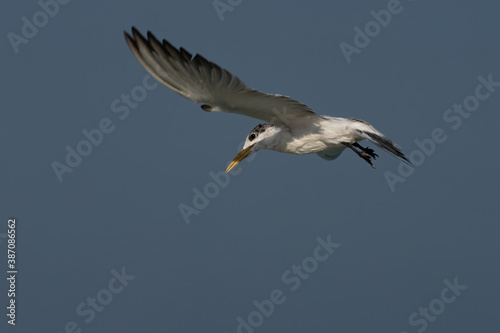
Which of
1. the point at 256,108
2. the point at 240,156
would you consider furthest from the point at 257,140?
the point at 256,108

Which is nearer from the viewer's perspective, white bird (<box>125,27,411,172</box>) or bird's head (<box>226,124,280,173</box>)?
white bird (<box>125,27,411,172</box>)

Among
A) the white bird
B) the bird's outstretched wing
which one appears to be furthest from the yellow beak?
the bird's outstretched wing

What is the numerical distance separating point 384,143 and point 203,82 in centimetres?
265

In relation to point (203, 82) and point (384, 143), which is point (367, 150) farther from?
point (203, 82)

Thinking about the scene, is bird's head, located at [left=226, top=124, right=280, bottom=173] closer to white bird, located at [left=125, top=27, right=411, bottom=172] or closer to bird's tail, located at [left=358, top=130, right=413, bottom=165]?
white bird, located at [left=125, top=27, right=411, bottom=172]

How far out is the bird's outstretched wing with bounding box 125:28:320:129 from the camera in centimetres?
794

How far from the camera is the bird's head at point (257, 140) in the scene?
10414mm

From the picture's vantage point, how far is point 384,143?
30.9ft

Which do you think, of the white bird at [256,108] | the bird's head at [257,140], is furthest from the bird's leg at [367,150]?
the bird's head at [257,140]

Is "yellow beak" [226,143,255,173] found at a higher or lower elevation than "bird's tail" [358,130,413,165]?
higher

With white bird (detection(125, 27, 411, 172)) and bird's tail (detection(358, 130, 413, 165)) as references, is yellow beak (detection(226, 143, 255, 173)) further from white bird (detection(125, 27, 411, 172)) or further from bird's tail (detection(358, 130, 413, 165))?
bird's tail (detection(358, 130, 413, 165))

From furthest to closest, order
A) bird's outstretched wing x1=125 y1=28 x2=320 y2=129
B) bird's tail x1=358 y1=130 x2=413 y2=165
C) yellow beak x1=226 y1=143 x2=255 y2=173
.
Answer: yellow beak x1=226 y1=143 x2=255 y2=173, bird's tail x1=358 y1=130 x2=413 y2=165, bird's outstretched wing x1=125 y1=28 x2=320 y2=129

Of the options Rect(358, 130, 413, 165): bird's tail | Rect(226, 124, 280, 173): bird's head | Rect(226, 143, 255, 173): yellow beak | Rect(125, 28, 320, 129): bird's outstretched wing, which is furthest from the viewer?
Rect(226, 143, 255, 173): yellow beak

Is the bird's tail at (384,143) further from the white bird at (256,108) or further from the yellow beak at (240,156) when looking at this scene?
the yellow beak at (240,156)
